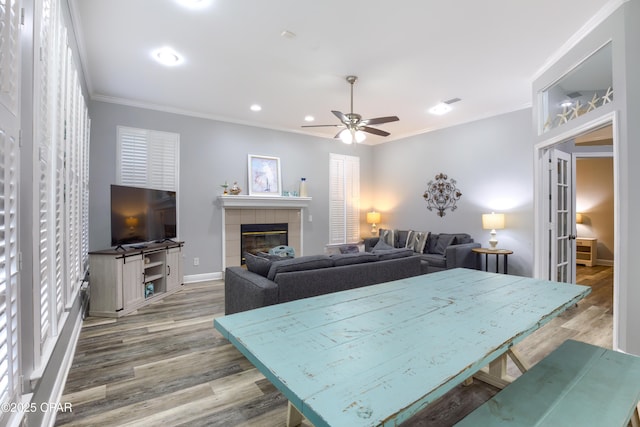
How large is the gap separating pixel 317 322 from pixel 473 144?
5.30 m

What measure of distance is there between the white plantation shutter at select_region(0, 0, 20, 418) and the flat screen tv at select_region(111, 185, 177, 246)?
112 inches

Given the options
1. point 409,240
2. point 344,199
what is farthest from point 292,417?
point 344,199

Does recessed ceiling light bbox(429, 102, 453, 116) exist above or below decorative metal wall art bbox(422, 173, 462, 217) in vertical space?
above

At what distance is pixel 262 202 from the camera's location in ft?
18.8

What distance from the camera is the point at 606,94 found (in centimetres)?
266

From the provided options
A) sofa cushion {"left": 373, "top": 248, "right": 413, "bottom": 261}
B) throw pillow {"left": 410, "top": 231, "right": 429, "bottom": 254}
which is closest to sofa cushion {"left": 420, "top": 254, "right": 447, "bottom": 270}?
throw pillow {"left": 410, "top": 231, "right": 429, "bottom": 254}

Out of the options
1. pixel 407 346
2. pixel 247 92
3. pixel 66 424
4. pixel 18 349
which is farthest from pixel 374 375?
pixel 247 92

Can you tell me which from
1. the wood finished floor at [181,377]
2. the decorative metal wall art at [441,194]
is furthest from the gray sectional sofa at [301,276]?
the decorative metal wall art at [441,194]

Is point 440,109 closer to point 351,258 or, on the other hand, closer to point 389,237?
point 389,237

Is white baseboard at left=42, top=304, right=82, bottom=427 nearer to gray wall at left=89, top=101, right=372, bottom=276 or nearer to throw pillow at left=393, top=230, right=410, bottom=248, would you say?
gray wall at left=89, top=101, right=372, bottom=276

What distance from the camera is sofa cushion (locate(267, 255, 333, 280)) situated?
105 inches

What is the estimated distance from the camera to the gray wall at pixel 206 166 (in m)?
4.46

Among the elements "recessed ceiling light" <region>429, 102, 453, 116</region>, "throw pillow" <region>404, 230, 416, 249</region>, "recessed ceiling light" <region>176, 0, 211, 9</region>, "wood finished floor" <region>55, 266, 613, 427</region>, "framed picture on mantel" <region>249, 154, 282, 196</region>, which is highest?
"recessed ceiling light" <region>176, 0, 211, 9</region>

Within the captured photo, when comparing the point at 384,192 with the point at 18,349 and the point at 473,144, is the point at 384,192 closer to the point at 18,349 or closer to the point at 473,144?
the point at 473,144
